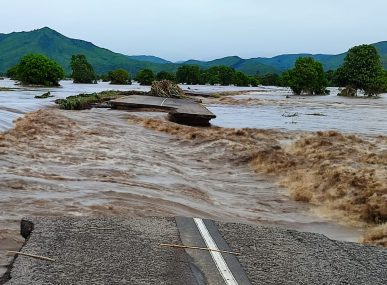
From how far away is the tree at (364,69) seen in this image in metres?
62.1

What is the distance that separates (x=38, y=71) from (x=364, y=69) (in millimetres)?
43949

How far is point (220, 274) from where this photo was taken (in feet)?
14.1

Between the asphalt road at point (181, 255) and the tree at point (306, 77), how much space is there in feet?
208

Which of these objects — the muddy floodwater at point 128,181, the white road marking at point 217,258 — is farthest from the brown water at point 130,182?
the white road marking at point 217,258

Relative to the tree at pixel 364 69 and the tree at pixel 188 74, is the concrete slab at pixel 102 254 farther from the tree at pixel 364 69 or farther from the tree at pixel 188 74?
the tree at pixel 188 74

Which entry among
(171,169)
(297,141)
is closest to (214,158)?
(171,169)

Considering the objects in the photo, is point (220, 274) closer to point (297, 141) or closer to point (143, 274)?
point (143, 274)

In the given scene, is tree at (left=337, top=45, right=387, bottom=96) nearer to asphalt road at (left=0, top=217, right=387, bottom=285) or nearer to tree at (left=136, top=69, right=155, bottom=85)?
tree at (left=136, top=69, right=155, bottom=85)

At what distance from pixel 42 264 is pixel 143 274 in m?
0.88

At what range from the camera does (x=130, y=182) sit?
33.1 feet

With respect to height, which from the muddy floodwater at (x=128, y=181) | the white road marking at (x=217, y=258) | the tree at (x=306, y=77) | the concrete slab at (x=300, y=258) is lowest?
the muddy floodwater at (x=128, y=181)

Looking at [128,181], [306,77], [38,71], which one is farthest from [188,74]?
[128,181]

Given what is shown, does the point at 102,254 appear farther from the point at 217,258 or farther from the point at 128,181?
the point at 128,181

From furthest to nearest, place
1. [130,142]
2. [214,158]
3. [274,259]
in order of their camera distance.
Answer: [130,142] < [214,158] < [274,259]
